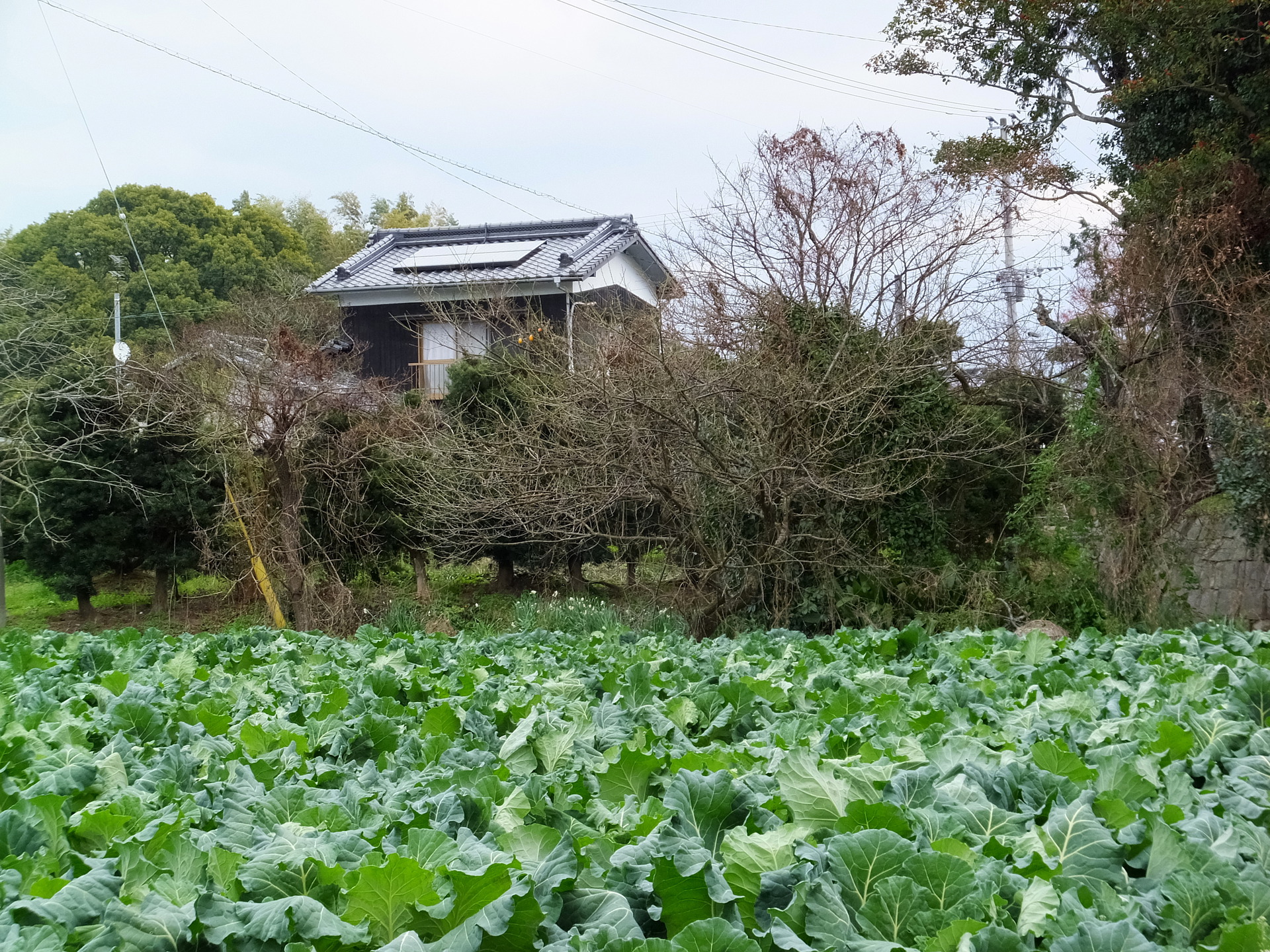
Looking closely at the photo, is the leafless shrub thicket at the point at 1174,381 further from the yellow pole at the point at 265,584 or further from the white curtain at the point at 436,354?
the white curtain at the point at 436,354

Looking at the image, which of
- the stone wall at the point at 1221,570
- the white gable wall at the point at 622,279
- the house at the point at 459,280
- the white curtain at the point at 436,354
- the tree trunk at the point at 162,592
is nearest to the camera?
the stone wall at the point at 1221,570

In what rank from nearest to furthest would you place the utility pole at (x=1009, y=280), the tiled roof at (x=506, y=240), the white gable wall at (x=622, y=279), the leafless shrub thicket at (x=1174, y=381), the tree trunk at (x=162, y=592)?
the leafless shrub thicket at (x=1174, y=381)
the utility pole at (x=1009, y=280)
the tree trunk at (x=162, y=592)
the tiled roof at (x=506, y=240)
the white gable wall at (x=622, y=279)

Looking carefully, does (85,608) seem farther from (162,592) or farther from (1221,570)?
(1221,570)

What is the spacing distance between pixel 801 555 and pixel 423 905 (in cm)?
926

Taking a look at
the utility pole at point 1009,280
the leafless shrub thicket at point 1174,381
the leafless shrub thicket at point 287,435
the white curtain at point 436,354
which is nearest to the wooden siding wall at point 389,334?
the white curtain at point 436,354

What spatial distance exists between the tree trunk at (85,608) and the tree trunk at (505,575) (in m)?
5.70

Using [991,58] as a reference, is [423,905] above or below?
below

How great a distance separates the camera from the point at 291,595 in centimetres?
1241

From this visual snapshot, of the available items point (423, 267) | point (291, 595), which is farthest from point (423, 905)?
point (423, 267)

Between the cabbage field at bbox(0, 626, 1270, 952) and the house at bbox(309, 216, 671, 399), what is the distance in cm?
1293

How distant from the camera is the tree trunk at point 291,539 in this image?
40.1 feet

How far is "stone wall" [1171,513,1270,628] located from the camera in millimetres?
9570

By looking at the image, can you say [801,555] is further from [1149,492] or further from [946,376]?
[1149,492]

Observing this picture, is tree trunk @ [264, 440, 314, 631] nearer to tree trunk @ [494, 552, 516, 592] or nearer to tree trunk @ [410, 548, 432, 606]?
tree trunk @ [410, 548, 432, 606]
